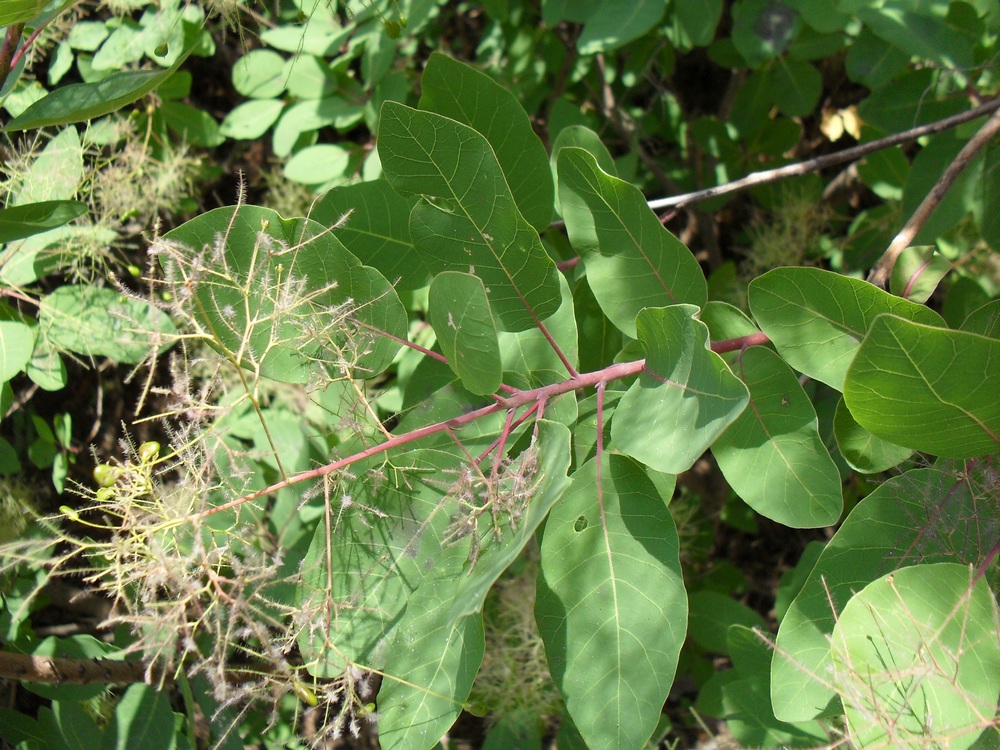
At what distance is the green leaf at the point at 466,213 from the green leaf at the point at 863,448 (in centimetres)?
41

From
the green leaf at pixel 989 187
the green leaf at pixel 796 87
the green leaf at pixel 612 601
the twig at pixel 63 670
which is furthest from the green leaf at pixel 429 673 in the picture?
the green leaf at pixel 796 87

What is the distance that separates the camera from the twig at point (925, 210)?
1.12 meters

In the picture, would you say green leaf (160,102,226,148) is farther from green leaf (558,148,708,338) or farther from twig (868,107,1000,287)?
twig (868,107,1000,287)

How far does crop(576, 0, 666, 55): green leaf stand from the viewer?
4.68 ft

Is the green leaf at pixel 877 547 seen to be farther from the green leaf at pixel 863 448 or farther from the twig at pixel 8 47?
the twig at pixel 8 47

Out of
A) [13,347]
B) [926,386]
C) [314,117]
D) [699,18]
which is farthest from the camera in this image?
[314,117]

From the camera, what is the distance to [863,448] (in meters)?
1.01

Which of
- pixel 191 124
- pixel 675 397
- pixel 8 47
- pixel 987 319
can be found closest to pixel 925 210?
pixel 987 319

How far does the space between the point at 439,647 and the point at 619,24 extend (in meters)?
1.14

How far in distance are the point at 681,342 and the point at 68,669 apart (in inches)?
45.9

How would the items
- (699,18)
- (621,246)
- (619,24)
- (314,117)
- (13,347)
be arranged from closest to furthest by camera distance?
(621,246) → (13,347) → (619,24) → (699,18) → (314,117)

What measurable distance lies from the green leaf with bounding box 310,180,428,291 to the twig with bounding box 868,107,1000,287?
2.23 ft

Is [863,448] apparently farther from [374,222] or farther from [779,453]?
[374,222]

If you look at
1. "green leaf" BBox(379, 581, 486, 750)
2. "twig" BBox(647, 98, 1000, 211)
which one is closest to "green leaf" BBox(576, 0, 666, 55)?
"twig" BBox(647, 98, 1000, 211)
